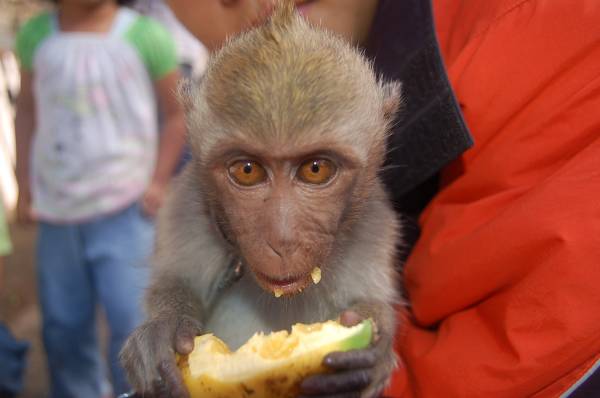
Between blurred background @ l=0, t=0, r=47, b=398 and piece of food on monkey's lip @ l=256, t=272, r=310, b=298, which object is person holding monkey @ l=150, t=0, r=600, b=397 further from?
blurred background @ l=0, t=0, r=47, b=398

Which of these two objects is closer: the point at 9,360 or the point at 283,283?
the point at 283,283

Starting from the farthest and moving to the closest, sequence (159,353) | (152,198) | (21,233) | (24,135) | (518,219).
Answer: (21,233) → (24,135) → (152,198) → (159,353) → (518,219)

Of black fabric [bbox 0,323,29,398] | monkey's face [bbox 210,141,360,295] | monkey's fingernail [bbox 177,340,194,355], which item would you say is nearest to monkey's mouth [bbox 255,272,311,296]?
monkey's face [bbox 210,141,360,295]

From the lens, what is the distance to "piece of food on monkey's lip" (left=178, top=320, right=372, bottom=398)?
1216 millimetres

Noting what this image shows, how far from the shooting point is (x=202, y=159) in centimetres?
145

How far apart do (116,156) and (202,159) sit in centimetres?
152

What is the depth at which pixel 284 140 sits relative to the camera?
4.29 feet

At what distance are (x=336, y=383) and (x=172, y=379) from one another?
1.15 feet

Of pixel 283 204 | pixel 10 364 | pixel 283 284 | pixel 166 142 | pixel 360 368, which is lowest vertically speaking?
pixel 10 364

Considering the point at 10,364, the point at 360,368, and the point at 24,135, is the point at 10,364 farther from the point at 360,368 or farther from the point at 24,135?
the point at 360,368

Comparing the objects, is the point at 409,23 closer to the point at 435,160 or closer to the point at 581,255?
the point at 435,160

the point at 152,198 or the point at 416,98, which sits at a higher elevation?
the point at 416,98

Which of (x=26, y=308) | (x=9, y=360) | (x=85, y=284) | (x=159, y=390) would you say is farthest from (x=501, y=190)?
(x=26, y=308)

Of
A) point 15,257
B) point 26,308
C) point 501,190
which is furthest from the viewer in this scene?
point 15,257
